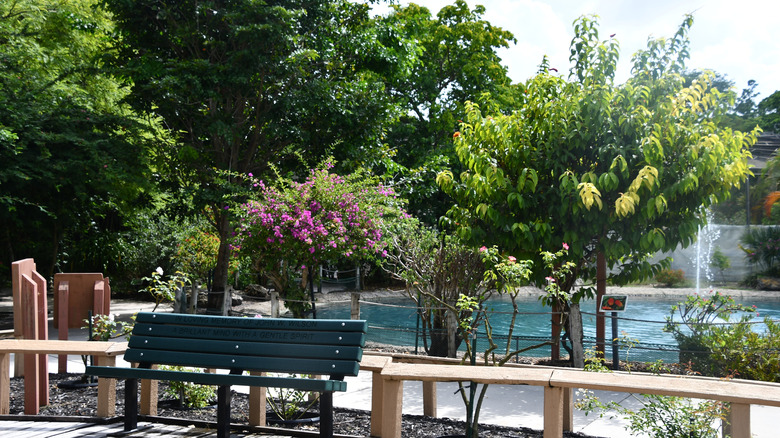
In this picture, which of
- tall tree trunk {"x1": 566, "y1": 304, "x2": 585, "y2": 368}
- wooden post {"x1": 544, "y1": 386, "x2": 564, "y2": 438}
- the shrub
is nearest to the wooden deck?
wooden post {"x1": 544, "y1": 386, "x2": 564, "y2": 438}

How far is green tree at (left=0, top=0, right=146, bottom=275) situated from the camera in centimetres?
1320

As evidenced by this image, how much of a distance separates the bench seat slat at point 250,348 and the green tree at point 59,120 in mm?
8869

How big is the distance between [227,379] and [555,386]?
2111 mm

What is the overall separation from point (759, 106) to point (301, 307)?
Result: 5349cm

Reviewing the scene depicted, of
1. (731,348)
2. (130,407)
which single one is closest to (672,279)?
(731,348)

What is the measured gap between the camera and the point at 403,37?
16.7 metres

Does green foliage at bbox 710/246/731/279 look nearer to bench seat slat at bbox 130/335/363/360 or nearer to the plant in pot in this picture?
the plant in pot

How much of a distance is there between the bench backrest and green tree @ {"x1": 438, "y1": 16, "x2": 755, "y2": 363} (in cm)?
404

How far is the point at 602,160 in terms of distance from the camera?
787 centimetres

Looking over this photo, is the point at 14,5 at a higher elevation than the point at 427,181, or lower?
higher

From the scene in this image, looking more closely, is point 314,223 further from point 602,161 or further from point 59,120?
point 59,120

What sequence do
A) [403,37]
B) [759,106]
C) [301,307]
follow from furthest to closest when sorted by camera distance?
[759,106] < [403,37] < [301,307]

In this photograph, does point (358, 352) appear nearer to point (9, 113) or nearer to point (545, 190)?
point (545, 190)

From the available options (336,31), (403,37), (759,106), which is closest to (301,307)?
(336,31)
